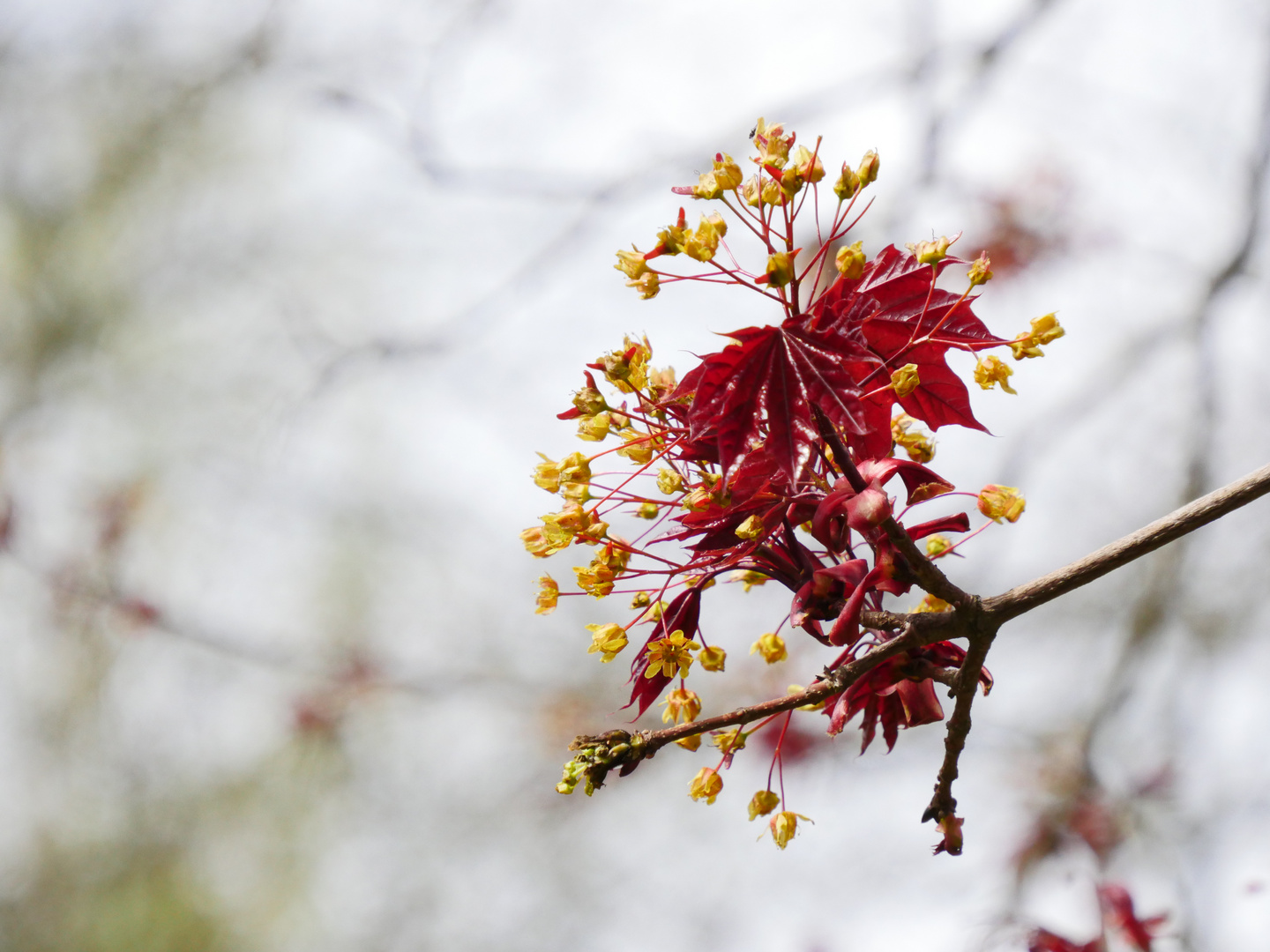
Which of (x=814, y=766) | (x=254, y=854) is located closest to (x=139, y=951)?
(x=254, y=854)

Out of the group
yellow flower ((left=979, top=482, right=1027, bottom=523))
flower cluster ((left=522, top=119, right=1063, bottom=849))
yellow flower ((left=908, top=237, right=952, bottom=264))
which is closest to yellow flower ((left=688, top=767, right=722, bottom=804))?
flower cluster ((left=522, top=119, right=1063, bottom=849))

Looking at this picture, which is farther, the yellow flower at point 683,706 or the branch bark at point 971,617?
the yellow flower at point 683,706

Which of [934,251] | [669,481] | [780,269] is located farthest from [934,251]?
[669,481]

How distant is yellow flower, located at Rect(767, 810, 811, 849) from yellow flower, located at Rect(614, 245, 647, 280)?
0.39m

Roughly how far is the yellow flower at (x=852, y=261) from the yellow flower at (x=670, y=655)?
248 millimetres

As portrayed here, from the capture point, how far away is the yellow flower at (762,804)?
0.66m

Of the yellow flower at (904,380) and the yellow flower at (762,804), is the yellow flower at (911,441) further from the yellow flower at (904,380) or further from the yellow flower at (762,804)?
the yellow flower at (762,804)

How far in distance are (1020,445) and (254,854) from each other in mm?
3896

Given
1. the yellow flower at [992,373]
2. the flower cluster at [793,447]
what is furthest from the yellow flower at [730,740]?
the yellow flower at [992,373]

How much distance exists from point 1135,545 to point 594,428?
0.33 m

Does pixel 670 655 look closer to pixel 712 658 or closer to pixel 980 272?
pixel 712 658

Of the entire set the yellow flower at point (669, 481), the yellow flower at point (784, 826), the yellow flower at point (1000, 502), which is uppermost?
the yellow flower at point (669, 481)

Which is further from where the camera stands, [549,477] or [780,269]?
[549,477]

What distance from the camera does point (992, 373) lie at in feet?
2.00
